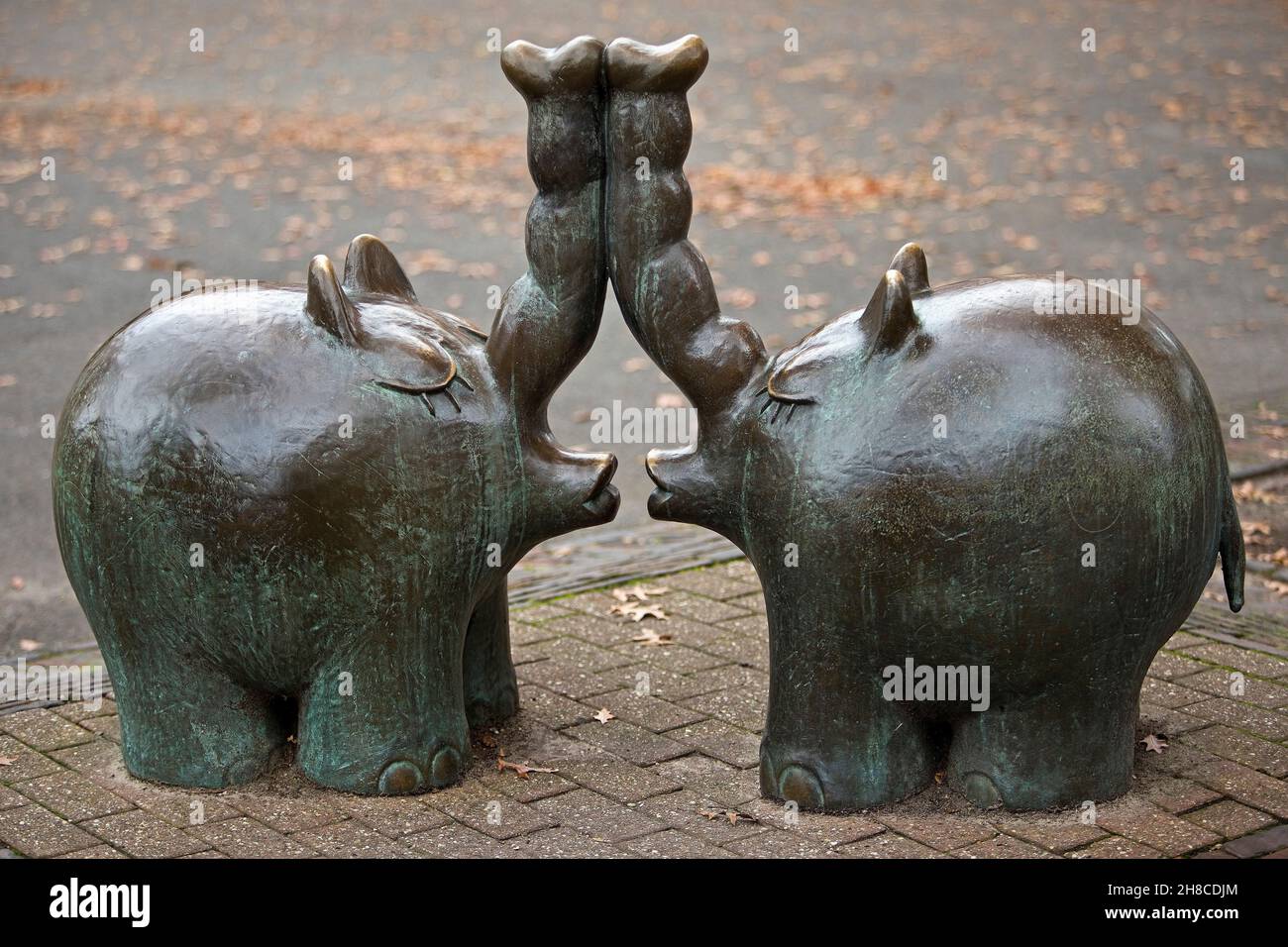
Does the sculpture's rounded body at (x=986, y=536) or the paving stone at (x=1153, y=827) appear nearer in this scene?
the sculpture's rounded body at (x=986, y=536)

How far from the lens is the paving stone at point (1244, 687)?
6.20 m

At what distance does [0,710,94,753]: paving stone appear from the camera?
5941mm

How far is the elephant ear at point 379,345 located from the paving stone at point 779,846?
170 cm

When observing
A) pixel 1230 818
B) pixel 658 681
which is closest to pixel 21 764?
pixel 658 681

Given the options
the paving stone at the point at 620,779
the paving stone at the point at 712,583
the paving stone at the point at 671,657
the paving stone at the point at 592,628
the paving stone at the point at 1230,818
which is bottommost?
the paving stone at the point at 1230,818

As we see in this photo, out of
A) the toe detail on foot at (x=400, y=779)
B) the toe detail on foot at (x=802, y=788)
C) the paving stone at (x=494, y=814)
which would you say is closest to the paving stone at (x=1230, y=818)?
the toe detail on foot at (x=802, y=788)

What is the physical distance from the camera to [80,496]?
523cm

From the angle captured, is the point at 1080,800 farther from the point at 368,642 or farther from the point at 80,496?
the point at 80,496

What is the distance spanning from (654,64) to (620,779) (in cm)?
233

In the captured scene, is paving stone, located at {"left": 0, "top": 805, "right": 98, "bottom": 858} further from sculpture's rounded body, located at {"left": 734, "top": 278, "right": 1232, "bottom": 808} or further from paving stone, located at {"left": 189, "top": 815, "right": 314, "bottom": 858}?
sculpture's rounded body, located at {"left": 734, "top": 278, "right": 1232, "bottom": 808}

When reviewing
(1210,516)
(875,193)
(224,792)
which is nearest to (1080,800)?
(1210,516)

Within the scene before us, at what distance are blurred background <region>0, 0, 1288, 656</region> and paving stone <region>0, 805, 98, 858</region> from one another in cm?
201

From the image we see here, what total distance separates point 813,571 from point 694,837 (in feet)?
2.99

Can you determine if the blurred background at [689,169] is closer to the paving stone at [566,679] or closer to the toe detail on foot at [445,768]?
the paving stone at [566,679]
